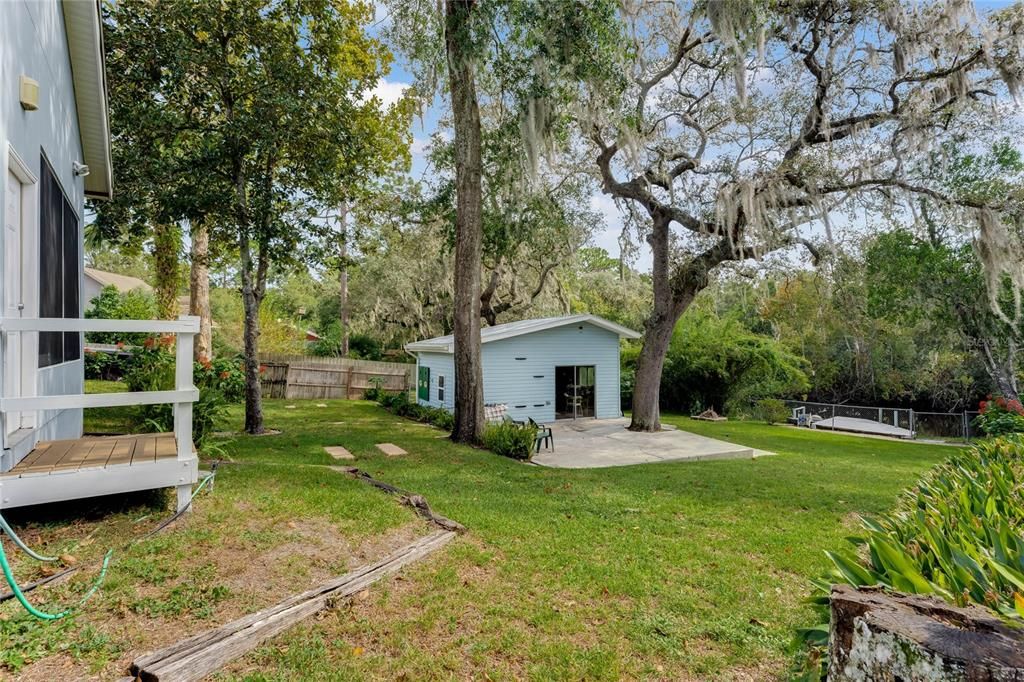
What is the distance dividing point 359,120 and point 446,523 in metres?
9.14

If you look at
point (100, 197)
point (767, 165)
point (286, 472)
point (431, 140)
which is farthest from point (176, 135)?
point (767, 165)

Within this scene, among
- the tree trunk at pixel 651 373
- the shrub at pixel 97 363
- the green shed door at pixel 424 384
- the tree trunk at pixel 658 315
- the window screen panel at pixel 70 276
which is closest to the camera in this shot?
the window screen panel at pixel 70 276

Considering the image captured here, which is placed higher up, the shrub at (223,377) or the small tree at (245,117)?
the small tree at (245,117)

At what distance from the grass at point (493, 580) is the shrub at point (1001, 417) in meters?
8.11

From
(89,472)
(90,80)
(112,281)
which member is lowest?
(89,472)

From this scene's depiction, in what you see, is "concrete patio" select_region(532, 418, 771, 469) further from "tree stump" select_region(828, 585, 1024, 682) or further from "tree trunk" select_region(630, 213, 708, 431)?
"tree stump" select_region(828, 585, 1024, 682)

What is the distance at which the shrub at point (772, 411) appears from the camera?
61.7 ft

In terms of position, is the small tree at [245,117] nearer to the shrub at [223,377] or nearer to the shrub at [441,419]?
the shrub at [223,377]

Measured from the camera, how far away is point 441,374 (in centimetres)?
1527

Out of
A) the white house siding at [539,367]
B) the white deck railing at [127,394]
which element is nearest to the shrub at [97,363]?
the white house siding at [539,367]

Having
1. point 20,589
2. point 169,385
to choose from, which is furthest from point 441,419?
point 20,589

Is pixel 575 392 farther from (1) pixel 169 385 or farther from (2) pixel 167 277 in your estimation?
(2) pixel 167 277

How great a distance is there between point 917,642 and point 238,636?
2799mm

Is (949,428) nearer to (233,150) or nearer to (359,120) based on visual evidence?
(359,120)
